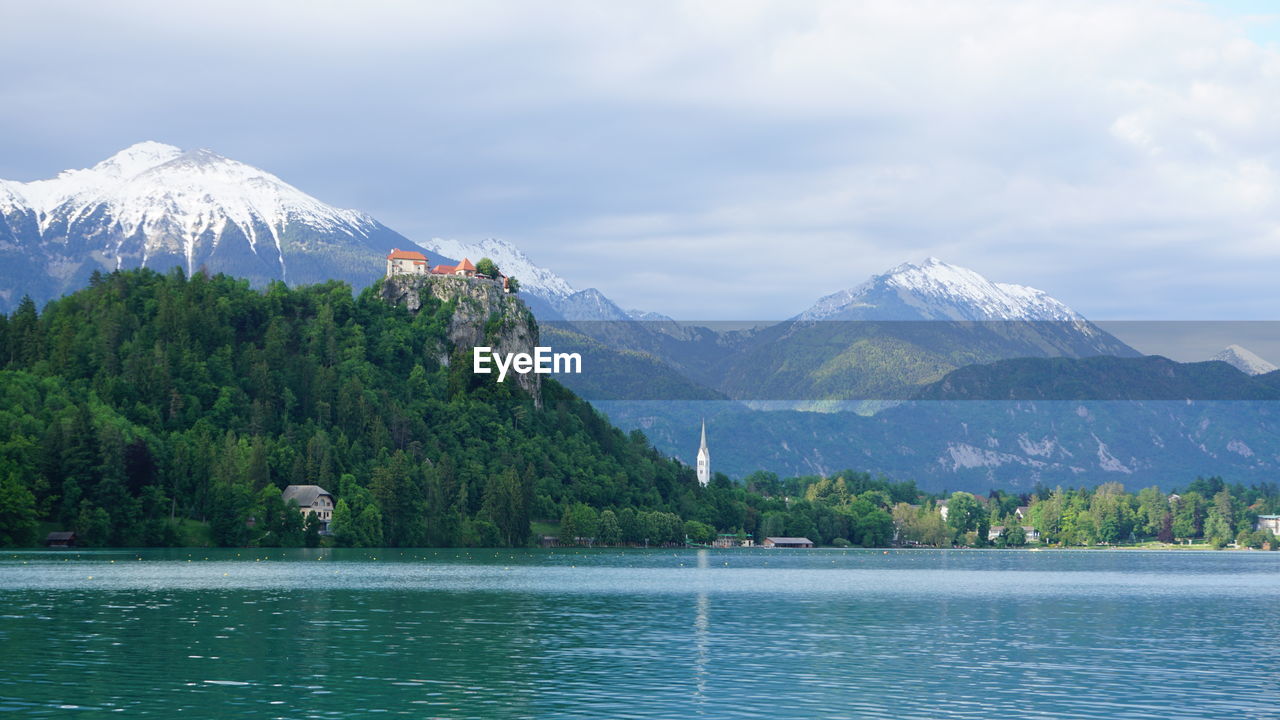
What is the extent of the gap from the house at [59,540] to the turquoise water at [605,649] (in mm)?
55873

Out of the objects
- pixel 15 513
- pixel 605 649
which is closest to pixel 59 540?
pixel 15 513

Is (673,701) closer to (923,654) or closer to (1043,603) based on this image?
(923,654)

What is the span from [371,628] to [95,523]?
410ft

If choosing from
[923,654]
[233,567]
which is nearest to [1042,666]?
[923,654]

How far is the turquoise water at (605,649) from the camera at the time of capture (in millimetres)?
52000

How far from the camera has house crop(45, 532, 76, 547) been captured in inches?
7180

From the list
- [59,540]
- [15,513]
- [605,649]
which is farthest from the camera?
[59,540]

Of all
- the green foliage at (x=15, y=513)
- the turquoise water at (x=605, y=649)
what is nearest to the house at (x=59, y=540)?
the green foliage at (x=15, y=513)

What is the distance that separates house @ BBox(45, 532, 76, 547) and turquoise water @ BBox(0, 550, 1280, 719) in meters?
55.9

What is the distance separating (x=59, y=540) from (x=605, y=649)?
134 metres

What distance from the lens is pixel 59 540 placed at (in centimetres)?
18262

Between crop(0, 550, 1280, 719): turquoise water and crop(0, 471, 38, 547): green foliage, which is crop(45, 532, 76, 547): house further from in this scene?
crop(0, 550, 1280, 719): turquoise water

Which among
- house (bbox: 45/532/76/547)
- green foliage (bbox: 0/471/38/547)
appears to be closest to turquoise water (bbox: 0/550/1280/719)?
green foliage (bbox: 0/471/38/547)

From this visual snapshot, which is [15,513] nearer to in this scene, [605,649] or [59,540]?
[59,540]
